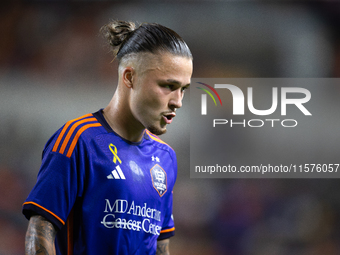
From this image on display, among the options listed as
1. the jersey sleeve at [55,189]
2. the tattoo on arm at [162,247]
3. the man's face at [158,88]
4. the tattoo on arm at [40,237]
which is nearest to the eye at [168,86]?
the man's face at [158,88]

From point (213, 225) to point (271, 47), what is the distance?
56.7 inches

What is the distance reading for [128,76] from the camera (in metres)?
1.19

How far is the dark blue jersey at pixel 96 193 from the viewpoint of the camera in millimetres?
1005

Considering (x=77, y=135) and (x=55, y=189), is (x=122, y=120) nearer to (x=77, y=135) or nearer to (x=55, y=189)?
(x=77, y=135)

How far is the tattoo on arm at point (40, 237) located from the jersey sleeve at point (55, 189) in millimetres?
19

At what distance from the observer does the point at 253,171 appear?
8.80ft

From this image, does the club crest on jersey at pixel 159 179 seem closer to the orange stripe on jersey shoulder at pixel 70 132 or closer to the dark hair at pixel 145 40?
the orange stripe on jersey shoulder at pixel 70 132

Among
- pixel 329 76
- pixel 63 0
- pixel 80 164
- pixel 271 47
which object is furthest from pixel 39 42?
pixel 329 76

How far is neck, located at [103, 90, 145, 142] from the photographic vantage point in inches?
47.4

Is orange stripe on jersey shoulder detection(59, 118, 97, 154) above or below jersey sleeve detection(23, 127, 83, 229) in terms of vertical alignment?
above

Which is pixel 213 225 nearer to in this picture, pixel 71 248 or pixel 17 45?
pixel 71 248

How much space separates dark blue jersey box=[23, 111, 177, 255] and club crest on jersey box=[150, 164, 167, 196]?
11mm
